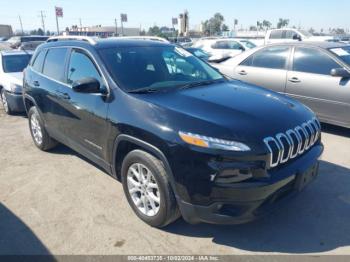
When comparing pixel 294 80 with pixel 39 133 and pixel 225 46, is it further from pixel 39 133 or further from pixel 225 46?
pixel 225 46

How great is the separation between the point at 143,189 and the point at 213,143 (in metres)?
0.98

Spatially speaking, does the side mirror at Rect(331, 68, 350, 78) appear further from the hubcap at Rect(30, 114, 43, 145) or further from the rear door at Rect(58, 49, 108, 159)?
the hubcap at Rect(30, 114, 43, 145)

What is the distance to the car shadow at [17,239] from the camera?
2.97m

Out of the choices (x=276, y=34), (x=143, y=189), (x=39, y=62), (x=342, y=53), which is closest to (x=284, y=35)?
(x=276, y=34)

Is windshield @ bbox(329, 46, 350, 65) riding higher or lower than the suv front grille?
higher

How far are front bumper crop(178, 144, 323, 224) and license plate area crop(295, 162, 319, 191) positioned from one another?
0.04 meters

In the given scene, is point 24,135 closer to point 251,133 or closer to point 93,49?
point 93,49

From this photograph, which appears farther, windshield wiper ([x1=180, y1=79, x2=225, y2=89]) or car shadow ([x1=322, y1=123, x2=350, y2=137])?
car shadow ([x1=322, y1=123, x2=350, y2=137])

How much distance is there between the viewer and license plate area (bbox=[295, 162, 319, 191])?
2920 millimetres

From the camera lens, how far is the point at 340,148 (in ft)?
16.9

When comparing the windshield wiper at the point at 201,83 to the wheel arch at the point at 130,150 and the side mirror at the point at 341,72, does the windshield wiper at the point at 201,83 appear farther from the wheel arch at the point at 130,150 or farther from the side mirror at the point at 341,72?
the side mirror at the point at 341,72

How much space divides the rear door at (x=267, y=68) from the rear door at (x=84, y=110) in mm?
3886

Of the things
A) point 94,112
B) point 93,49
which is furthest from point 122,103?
point 93,49

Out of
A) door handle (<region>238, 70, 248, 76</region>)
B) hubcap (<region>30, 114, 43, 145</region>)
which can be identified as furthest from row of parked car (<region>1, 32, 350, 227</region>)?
door handle (<region>238, 70, 248, 76</region>)
